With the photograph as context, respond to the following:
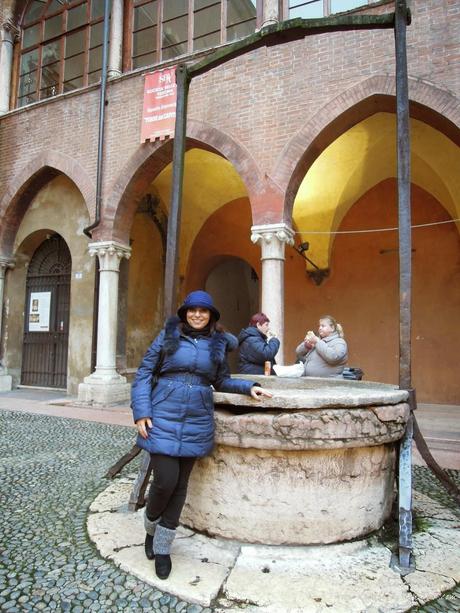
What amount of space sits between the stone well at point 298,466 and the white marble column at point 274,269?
428 cm

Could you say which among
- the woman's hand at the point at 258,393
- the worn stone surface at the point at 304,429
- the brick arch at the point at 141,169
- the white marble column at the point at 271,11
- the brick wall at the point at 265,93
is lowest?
the worn stone surface at the point at 304,429

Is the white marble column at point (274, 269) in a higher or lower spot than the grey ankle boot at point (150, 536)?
higher

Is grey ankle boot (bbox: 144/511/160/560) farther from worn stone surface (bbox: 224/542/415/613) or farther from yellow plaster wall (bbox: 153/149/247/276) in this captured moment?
yellow plaster wall (bbox: 153/149/247/276)

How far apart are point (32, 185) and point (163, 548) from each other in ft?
31.4

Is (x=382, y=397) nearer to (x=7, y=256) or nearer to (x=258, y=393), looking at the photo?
(x=258, y=393)

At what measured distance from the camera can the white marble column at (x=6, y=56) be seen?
34.6ft

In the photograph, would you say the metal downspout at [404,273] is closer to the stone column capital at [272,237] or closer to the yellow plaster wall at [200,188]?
the stone column capital at [272,237]

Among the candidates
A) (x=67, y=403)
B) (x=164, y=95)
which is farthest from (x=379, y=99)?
Result: (x=67, y=403)

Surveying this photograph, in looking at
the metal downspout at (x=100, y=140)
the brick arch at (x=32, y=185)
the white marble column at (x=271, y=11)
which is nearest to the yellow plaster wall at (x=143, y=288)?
the brick arch at (x=32, y=185)

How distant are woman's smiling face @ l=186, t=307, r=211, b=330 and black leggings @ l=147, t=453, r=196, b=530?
2.34ft

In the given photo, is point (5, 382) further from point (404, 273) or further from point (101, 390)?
point (404, 273)

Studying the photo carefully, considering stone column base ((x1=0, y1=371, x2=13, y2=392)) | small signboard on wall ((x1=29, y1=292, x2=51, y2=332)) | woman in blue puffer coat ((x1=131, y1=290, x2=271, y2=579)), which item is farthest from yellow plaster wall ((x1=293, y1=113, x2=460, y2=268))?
stone column base ((x1=0, y1=371, x2=13, y2=392))

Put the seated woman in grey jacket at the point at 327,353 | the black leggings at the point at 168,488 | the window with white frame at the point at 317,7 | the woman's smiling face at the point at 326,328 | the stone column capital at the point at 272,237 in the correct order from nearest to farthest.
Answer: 1. the black leggings at the point at 168,488
2. the seated woman in grey jacket at the point at 327,353
3. the woman's smiling face at the point at 326,328
4. the stone column capital at the point at 272,237
5. the window with white frame at the point at 317,7

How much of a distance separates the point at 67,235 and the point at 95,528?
8262 mm
